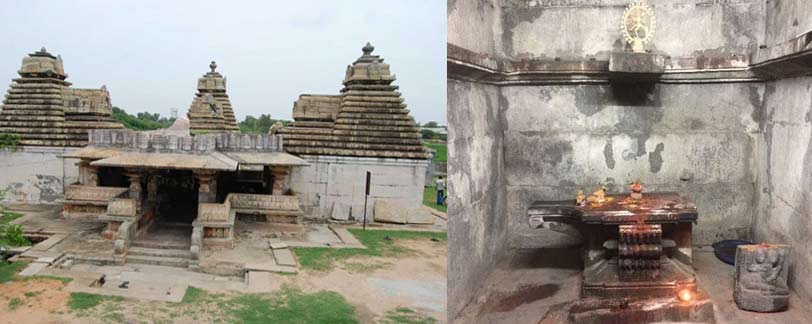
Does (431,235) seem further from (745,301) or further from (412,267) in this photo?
(745,301)

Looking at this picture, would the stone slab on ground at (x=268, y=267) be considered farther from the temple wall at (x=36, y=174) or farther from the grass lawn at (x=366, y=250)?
the temple wall at (x=36, y=174)

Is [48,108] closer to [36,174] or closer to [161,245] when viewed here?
[36,174]

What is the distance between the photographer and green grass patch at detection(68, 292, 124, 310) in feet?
19.5

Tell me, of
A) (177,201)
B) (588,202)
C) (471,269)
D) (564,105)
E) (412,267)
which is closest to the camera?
(471,269)

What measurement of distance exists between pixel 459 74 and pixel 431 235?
566 cm

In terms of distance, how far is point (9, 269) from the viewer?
695cm

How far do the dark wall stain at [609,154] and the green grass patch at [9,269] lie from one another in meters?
6.63

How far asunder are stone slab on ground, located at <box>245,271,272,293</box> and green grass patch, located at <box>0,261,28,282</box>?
2.57 m

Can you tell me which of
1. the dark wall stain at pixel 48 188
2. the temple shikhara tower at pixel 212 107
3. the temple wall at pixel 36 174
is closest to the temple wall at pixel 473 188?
the temple wall at pixel 36 174

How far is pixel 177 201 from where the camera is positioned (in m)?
11.1

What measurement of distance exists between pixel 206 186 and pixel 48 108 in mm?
4925

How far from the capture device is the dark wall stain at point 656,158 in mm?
6293

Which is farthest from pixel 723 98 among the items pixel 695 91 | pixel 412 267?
pixel 412 267

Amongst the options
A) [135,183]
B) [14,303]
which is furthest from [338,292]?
[135,183]
